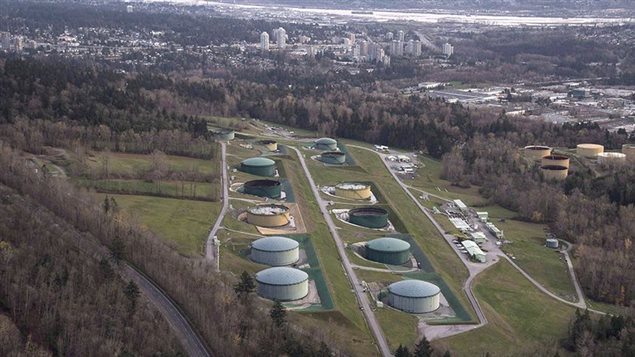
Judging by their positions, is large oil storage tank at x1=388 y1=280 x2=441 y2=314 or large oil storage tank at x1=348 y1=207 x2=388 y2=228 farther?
large oil storage tank at x1=348 y1=207 x2=388 y2=228

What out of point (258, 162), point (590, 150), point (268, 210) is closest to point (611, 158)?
point (590, 150)

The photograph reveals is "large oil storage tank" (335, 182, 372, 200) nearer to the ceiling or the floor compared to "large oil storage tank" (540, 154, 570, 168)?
nearer to the floor

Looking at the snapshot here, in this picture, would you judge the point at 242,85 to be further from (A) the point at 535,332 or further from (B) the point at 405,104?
(A) the point at 535,332

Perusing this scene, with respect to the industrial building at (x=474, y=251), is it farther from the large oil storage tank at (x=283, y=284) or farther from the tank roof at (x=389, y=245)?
the large oil storage tank at (x=283, y=284)

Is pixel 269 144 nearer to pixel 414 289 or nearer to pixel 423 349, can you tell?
pixel 414 289

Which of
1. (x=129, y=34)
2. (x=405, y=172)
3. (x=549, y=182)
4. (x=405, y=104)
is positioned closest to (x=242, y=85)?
(x=405, y=104)

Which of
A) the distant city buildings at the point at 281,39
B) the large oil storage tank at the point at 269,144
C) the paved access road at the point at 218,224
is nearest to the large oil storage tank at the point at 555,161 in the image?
the large oil storage tank at the point at 269,144

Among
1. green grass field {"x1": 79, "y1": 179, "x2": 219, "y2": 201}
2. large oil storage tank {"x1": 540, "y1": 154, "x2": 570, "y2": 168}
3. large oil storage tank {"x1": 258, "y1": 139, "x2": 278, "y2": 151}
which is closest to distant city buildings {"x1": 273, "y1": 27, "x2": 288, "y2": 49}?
large oil storage tank {"x1": 258, "y1": 139, "x2": 278, "y2": 151}

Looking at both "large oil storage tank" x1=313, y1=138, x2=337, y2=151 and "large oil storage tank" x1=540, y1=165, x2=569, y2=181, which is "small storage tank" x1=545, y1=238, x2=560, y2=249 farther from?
"large oil storage tank" x1=313, y1=138, x2=337, y2=151
